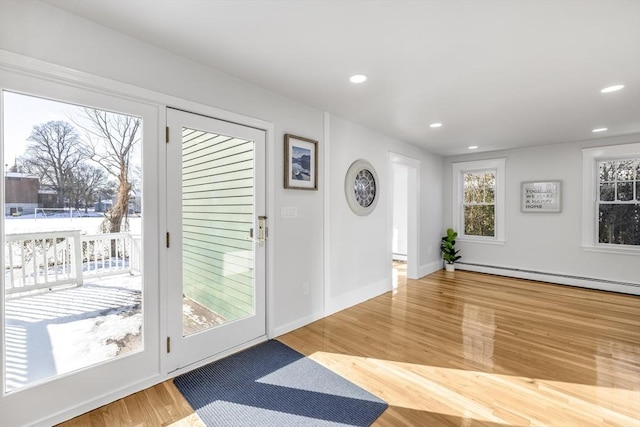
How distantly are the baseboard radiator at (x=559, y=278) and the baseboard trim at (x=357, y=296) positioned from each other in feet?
8.00

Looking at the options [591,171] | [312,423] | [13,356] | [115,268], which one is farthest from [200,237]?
[591,171]

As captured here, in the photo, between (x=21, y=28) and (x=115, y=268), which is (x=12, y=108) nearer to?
(x=21, y=28)

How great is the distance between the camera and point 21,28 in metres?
1.60

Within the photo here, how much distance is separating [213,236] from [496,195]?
5.33 meters

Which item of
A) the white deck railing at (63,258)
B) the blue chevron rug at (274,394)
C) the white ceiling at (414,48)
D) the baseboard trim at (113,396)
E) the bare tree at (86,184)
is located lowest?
the blue chevron rug at (274,394)

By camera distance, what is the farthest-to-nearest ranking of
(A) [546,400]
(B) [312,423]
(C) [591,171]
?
(C) [591,171] < (A) [546,400] < (B) [312,423]

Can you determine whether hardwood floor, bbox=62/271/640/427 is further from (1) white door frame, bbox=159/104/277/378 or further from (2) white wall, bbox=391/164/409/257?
(2) white wall, bbox=391/164/409/257

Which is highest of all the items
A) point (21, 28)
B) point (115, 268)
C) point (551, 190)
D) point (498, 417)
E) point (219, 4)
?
point (219, 4)

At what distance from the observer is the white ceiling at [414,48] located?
168 centimetres

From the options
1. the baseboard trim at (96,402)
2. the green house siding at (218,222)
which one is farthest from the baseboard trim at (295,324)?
the baseboard trim at (96,402)

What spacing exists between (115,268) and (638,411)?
3.55 metres

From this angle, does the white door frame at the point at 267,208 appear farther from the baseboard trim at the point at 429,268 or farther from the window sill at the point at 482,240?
the window sill at the point at 482,240

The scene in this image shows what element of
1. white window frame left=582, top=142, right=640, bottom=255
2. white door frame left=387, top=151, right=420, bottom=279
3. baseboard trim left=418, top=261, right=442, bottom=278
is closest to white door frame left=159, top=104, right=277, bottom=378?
white door frame left=387, top=151, right=420, bottom=279

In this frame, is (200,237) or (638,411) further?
(200,237)
